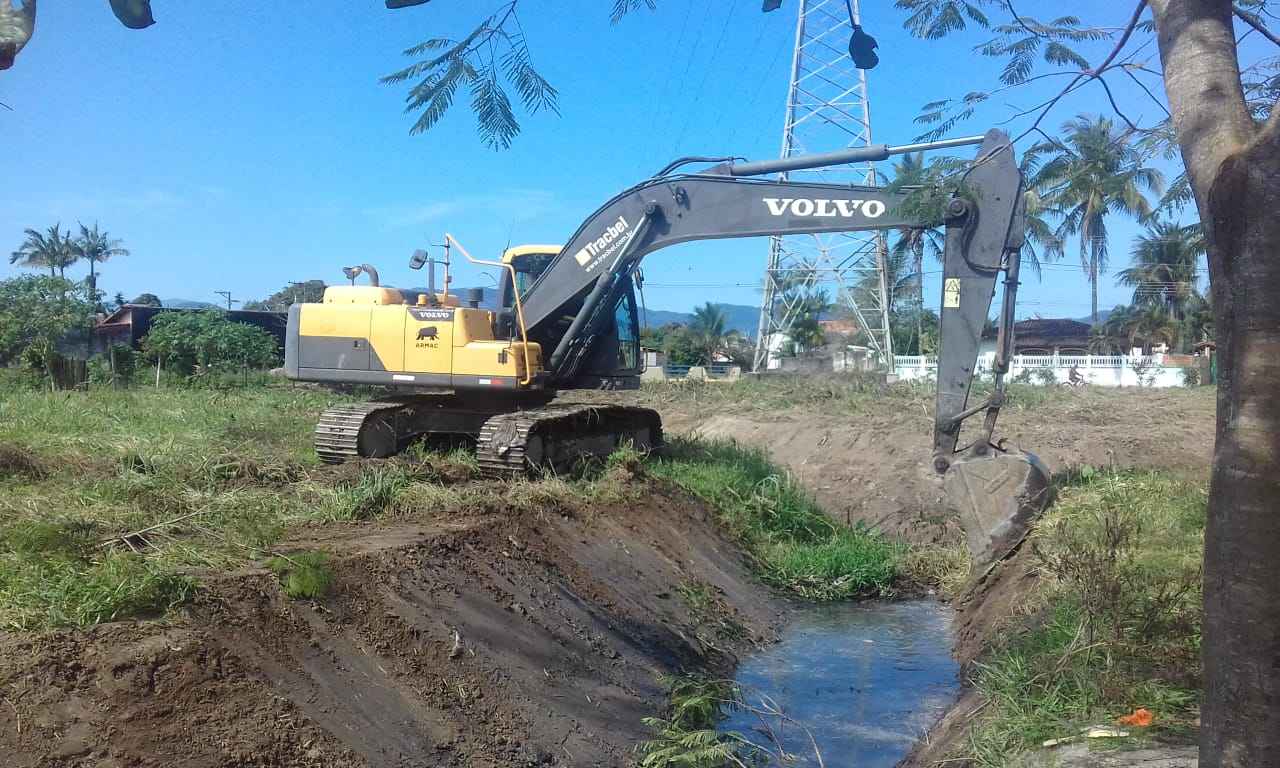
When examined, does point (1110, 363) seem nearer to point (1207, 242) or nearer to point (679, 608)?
point (679, 608)

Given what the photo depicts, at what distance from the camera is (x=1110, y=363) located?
113ft

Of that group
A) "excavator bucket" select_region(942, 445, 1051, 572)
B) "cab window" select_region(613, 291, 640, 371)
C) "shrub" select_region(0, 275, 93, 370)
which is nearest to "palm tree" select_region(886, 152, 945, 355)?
"excavator bucket" select_region(942, 445, 1051, 572)

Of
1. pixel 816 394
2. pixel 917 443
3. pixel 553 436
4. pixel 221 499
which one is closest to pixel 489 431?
pixel 553 436

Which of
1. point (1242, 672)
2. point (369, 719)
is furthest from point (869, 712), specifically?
point (1242, 672)

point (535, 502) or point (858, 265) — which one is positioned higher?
point (858, 265)

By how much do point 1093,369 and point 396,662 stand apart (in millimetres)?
31219

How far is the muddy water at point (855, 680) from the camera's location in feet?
22.7

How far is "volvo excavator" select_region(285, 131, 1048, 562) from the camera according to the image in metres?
9.48

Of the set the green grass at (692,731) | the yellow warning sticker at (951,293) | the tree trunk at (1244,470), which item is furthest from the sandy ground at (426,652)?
the tree trunk at (1244,470)

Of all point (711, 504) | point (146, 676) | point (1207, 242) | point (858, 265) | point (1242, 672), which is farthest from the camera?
point (858, 265)

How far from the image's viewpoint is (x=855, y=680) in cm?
838

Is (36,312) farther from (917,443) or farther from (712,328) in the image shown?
(712,328)

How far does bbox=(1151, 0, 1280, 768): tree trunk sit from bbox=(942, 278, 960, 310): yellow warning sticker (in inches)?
262

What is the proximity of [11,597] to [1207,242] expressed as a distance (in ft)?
16.5
